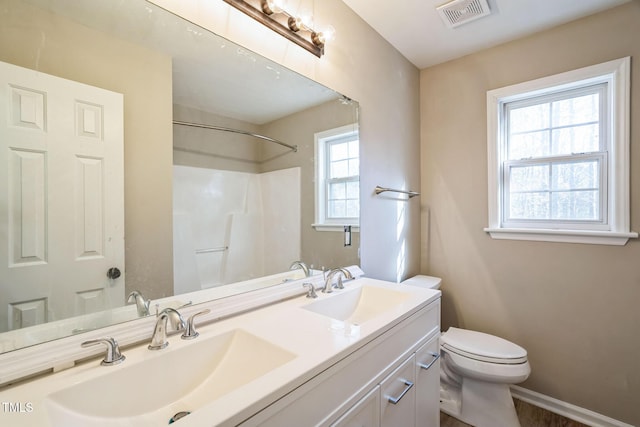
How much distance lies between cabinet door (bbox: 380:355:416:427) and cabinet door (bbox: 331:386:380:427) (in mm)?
32

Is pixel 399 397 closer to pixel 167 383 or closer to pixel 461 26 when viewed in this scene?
pixel 167 383

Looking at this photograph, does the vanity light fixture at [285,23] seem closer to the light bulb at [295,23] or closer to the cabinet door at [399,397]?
the light bulb at [295,23]

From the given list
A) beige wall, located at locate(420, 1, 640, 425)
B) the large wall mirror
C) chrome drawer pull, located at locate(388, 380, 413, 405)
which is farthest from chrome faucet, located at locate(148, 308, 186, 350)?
beige wall, located at locate(420, 1, 640, 425)

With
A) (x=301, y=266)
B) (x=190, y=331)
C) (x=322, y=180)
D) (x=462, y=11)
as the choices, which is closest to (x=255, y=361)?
(x=190, y=331)

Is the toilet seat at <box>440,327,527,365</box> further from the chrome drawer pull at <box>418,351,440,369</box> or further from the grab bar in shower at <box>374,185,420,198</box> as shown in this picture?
the grab bar in shower at <box>374,185,420,198</box>

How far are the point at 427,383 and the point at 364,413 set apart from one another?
56 centimetres

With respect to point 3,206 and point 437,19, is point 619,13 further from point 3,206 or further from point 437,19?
point 3,206

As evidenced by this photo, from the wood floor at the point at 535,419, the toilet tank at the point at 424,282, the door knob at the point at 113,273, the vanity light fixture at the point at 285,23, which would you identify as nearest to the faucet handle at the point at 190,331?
the door knob at the point at 113,273

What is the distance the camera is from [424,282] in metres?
2.05

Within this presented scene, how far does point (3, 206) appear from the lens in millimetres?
662

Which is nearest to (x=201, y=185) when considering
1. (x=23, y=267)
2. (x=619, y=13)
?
(x=23, y=267)

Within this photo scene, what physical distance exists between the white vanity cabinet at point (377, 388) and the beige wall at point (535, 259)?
0.93 m

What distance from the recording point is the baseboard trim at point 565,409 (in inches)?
64.3

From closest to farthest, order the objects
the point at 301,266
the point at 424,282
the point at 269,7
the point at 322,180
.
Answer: the point at 269,7 < the point at 301,266 < the point at 322,180 < the point at 424,282
